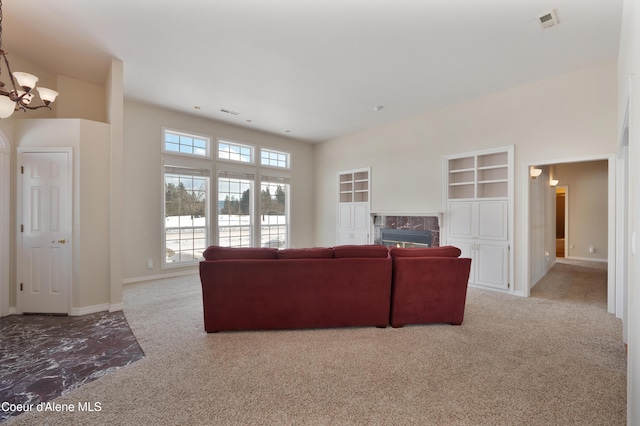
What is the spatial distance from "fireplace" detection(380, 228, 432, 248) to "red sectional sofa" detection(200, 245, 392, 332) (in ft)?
9.22

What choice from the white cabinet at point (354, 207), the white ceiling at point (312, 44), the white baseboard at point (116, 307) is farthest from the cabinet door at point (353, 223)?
the white baseboard at point (116, 307)

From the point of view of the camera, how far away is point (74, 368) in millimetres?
2355

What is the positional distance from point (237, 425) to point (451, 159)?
204 inches

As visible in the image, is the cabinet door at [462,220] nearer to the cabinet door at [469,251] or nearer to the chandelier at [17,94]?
the cabinet door at [469,251]

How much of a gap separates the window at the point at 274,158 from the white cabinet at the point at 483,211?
12.9 feet

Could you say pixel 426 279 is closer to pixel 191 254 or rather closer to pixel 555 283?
pixel 555 283

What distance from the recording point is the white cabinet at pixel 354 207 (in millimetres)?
6812

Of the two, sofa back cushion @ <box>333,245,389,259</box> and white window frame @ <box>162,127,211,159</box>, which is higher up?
white window frame @ <box>162,127,211,159</box>

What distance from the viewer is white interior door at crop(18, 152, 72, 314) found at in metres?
3.54

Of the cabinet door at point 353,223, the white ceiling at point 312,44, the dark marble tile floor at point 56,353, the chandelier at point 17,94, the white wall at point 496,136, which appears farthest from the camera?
the cabinet door at point 353,223

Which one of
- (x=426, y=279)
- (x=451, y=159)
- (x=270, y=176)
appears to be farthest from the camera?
(x=270, y=176)

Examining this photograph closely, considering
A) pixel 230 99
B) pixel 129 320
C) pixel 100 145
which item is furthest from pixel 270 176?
pixel 129 320

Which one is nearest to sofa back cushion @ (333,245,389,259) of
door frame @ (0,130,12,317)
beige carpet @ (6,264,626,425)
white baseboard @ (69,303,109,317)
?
beige carpet @ (6,264,626,425)

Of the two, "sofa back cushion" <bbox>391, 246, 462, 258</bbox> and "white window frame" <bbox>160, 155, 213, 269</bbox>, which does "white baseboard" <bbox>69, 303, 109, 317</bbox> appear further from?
"sofa back cushion" <bbox>391, 246, 462, 258</bbox>
